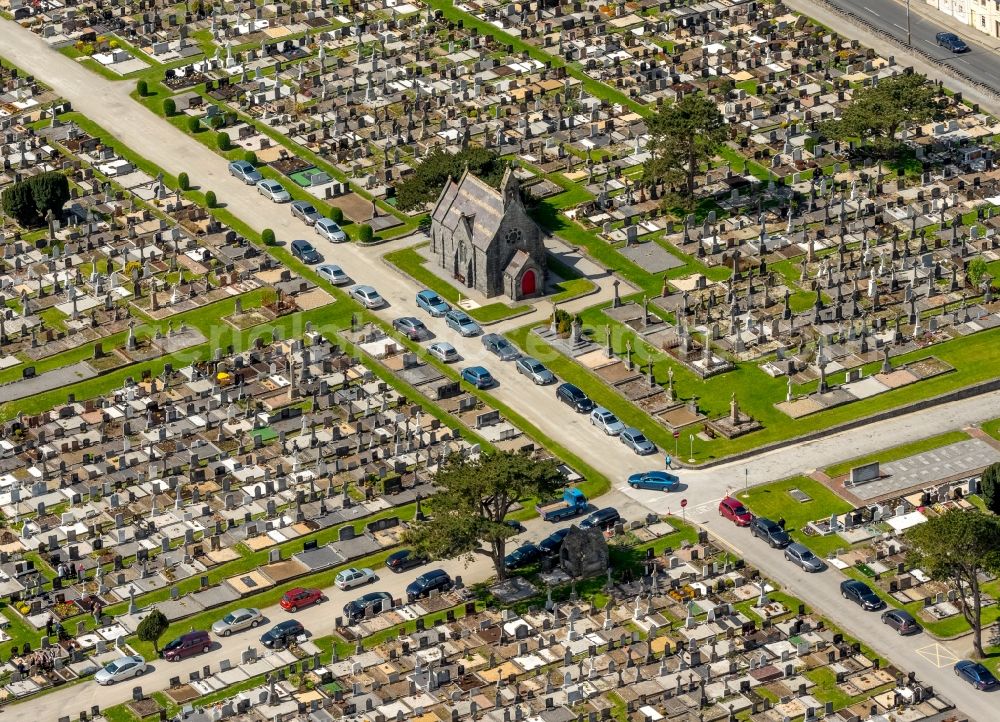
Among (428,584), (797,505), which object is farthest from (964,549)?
(428,584)

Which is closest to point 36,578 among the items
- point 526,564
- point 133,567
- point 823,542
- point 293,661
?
point 133,567

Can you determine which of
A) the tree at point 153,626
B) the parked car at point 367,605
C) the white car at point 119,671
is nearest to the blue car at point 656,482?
the parked car at point 367,605

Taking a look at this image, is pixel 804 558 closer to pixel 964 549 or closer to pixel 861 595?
pixel 861 595

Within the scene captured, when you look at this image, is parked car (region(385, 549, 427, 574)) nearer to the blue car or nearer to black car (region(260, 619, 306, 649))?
black car (region(260, 619, 306, 649))

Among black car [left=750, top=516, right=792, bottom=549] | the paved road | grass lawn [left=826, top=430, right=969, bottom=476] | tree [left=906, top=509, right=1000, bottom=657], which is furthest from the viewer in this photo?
grass lawn [left=826, top=430, right=969, bottom=476]

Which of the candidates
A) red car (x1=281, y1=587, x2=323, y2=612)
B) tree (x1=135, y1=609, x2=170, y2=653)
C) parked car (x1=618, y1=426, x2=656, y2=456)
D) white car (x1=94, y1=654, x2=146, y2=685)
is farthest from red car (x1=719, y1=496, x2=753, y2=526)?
white car (x1=94, y1=654, x2=146, y2=685)

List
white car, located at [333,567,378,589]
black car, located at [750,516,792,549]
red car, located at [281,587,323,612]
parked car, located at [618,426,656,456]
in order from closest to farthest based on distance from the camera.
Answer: red car, located at [281,587,323,612] < white car, located at [333,567,378,589] < black car, located at [750,516,792,549] < parked car, located at [618,426,656,456]
